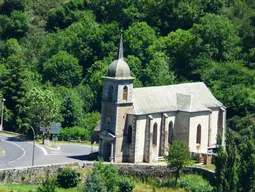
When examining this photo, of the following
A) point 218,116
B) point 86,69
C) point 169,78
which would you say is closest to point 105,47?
point 86,69

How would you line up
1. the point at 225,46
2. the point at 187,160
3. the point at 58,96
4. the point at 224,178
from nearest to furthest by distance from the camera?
the point at 224,178 → the point at 187,160 → the point at 58,96 → the point at 225,46

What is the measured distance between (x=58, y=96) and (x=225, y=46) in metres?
25.3

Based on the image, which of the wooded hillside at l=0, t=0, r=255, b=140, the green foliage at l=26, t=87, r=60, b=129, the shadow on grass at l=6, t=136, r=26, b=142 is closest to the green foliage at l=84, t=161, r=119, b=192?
the green foliage at l=26, t=87, r=60, b=129

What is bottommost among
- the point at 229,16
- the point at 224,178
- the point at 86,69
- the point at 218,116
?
the point at 224,178

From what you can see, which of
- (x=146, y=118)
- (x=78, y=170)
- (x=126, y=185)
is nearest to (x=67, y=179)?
(x=78, y=170)

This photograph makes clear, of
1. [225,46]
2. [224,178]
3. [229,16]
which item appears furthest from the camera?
[229,16]

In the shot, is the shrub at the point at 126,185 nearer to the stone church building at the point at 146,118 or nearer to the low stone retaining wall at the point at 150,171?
the low stone retaining wall at the point at 150,171

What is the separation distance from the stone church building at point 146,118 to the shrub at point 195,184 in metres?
4.94

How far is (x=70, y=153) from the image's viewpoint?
10438 centimetres

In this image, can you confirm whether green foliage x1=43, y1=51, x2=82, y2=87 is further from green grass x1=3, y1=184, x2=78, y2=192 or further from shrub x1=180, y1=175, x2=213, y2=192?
green grass x1=3, y1=184, x2=78, y2=192

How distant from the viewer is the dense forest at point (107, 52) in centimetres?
11856

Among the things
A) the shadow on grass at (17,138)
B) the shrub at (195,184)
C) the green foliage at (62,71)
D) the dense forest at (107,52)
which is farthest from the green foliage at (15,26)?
the shrub at (195,184)

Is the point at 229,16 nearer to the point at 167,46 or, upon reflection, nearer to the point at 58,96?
the point at 167,46

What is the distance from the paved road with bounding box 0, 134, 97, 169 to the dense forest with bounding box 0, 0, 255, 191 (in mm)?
4155
